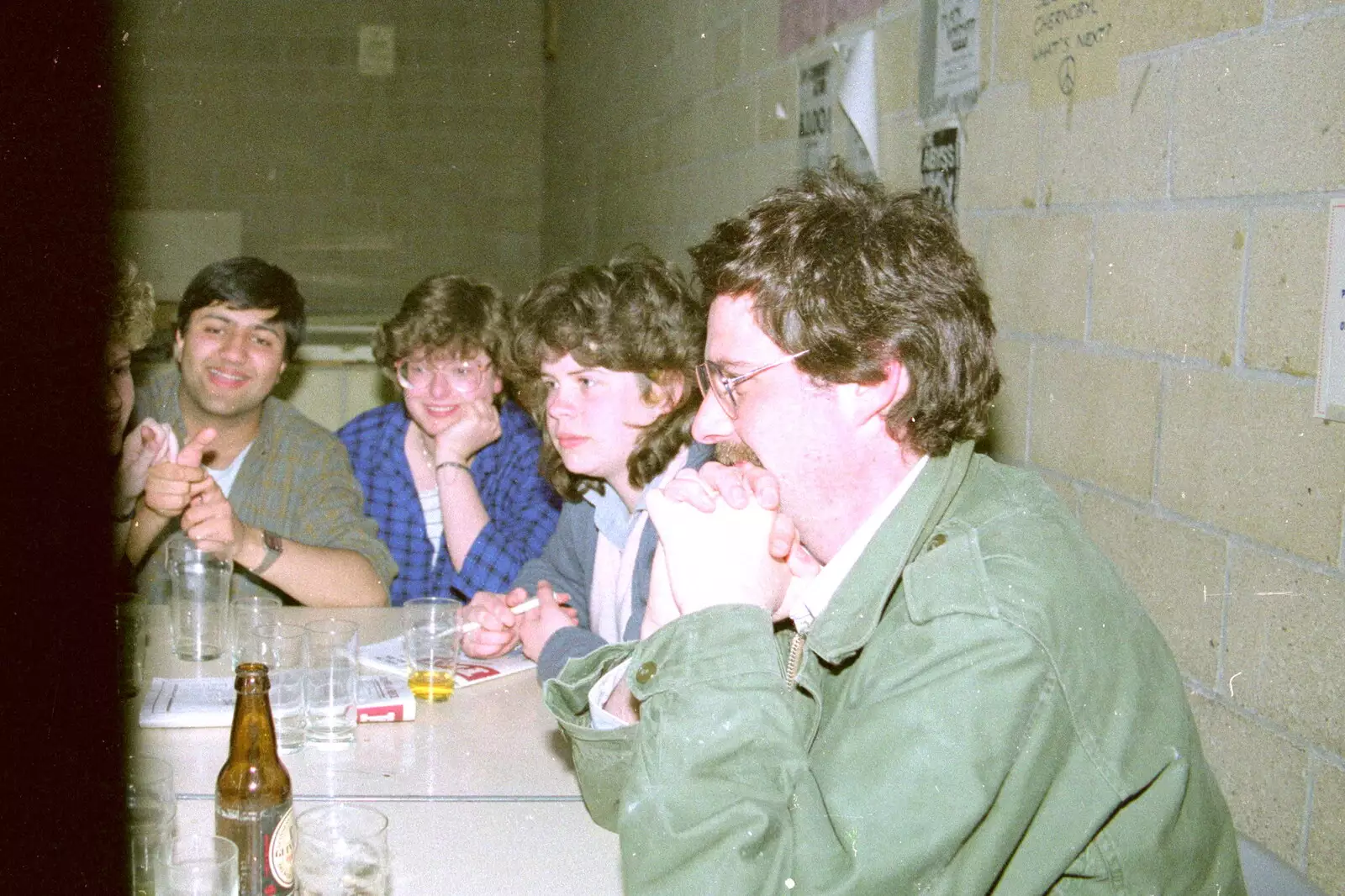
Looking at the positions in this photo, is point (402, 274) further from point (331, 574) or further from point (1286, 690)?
point (1286, 690)

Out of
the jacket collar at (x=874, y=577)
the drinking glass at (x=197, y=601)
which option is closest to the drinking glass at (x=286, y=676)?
the drinking glass at (x=197, y=601)

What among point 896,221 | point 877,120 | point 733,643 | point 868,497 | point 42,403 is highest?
point 877,120

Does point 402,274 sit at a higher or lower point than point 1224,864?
higher

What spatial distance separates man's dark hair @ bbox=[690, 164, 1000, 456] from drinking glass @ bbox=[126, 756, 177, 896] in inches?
31.8

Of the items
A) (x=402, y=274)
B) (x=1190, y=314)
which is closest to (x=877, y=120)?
(x=1190, y=314)

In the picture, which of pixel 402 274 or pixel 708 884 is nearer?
pixel 708 884

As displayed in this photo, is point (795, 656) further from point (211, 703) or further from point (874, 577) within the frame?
point (211, 703)

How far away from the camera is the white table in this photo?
132 centimetres

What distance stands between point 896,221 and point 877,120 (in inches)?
50.6

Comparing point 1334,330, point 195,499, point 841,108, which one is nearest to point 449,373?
point 195,499

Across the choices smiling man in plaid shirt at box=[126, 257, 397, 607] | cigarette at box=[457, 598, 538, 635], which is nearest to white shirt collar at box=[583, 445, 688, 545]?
cigarette at box=[457, 598, 538, 635]

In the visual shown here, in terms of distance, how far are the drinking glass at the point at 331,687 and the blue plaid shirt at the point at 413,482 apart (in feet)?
4.08

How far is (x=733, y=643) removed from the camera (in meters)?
1.18

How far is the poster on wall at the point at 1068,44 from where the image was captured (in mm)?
1768
